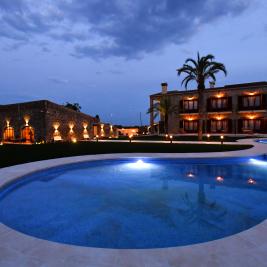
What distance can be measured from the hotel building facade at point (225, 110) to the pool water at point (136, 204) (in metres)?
24.7

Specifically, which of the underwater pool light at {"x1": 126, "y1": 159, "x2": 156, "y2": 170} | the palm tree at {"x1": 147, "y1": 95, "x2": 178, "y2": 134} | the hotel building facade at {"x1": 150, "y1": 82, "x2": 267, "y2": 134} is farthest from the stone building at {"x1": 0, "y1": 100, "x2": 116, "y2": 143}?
the hotel building facade at {"x1": 150, "y1": 82, "x2": 267, "y2": 134}

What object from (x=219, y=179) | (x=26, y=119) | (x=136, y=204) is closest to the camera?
(x=136, y=204)

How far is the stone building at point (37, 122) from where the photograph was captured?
22.9 meters

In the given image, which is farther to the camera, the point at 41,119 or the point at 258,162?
the point at 41,119

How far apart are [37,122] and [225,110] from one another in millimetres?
25532

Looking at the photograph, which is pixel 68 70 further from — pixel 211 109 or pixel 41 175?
pixel 41 175

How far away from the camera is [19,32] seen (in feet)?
205

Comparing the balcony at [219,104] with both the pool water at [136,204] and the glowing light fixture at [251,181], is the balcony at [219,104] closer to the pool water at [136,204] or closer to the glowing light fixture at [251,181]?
the pool water at [136,204]

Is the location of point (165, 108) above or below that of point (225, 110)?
above

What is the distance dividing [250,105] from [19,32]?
5911 centimetres

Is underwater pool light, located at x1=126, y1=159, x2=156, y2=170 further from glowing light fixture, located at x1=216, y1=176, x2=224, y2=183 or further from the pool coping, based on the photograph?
the pool coping

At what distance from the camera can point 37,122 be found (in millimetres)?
23172

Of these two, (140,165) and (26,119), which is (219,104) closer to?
(26,119)

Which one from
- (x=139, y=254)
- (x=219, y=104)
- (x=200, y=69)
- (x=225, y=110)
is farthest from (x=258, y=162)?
(x=219, y=104)
